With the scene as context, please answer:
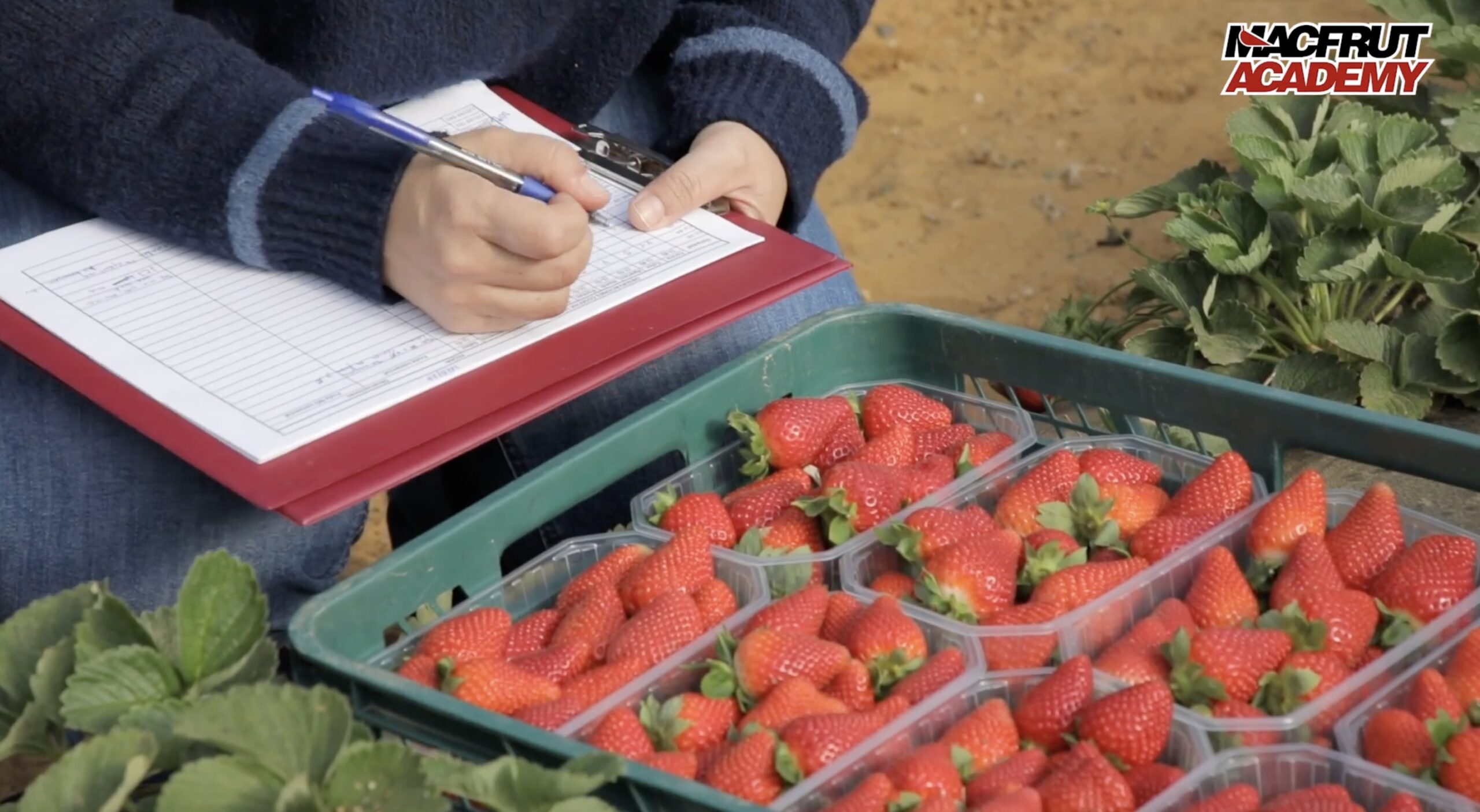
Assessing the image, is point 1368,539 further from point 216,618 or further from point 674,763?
point 216,618

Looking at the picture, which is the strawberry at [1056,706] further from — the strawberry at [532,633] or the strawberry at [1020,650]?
the strawberry at [532,633]

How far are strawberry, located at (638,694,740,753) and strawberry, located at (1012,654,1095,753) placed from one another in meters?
0.18

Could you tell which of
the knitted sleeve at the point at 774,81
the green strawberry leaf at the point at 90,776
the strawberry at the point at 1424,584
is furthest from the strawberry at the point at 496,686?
the knitted sleeve at the point at 774,81

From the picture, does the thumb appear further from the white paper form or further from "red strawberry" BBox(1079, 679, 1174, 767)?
"red strawberry" BBox(1079, 679, 1174, 767)

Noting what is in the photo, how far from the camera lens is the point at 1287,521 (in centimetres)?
123

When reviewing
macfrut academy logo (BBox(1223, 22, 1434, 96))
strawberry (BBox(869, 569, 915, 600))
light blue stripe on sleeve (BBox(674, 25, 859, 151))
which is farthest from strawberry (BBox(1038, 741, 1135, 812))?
macfrut academy logo (BBox(1223, 22, 1434, 96))

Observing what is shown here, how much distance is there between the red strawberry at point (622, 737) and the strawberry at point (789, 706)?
0.20 ft

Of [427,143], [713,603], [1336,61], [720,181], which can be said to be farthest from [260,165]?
[1336,61]

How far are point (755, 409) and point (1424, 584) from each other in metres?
0.53

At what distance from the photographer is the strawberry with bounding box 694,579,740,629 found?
3.88 feet

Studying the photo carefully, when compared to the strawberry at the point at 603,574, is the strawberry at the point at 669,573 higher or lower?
higher

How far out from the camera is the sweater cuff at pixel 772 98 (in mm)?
1627

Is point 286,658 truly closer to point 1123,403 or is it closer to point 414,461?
point 414,461

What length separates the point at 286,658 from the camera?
1.50 m
